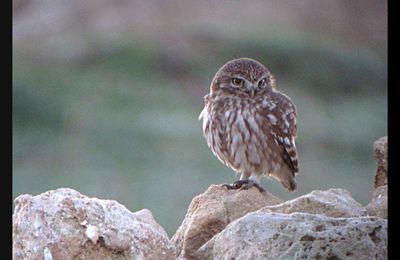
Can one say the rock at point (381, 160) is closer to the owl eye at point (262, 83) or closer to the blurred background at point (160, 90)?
the owl eye at point (262, 83)

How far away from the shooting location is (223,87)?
3.20 metres

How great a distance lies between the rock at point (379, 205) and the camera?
2.22 meters

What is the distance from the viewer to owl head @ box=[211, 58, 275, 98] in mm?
3115

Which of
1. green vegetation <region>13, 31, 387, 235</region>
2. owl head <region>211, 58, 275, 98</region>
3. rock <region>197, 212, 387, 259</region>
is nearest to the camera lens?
rock <region>197, 212, 387, 259</region>

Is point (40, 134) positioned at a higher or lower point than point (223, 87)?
higher

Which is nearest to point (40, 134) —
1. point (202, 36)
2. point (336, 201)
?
point (202, 36)

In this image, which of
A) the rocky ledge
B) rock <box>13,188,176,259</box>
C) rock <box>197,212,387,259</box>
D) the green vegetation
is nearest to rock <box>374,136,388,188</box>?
the rocky ledge

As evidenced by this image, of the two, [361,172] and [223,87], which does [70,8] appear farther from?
[223,87]

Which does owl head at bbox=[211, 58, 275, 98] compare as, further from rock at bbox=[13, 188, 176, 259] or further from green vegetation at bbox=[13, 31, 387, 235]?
green vegetation at bbox=[13, 31, 387, 235]

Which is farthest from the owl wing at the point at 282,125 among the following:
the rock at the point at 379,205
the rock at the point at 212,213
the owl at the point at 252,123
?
the rock at the point at 379,205

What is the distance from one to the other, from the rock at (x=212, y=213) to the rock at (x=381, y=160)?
30 centimetres

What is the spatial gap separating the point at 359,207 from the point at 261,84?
880 millimetres

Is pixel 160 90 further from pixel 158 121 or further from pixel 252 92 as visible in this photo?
pixel 252 92

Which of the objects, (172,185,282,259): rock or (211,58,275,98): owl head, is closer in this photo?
(172,185,282,259): rock
